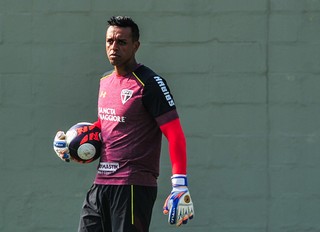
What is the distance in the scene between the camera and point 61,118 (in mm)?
7219

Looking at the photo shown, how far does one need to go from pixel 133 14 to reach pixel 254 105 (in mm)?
1350

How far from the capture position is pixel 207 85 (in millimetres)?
7191

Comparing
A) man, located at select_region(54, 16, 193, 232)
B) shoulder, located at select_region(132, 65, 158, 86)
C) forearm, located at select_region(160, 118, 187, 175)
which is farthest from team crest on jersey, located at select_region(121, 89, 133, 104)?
forearm, located at select_region(160, 118, 187, 175)

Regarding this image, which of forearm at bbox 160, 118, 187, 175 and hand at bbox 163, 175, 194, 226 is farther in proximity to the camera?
forearm at bbox 160, 118, 187, 175

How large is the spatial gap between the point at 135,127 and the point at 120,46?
1.78ft

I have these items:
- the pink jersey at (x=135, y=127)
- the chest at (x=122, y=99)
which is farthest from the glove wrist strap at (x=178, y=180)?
the chest at (x=122, y=99)

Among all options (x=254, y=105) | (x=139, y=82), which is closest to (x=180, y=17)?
(x=254, y=105)

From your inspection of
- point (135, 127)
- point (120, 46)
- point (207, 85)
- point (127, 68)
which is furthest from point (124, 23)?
point (207, 85)

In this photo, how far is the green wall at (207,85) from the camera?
719 cm

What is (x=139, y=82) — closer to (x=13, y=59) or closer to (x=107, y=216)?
(x=107, y=216)

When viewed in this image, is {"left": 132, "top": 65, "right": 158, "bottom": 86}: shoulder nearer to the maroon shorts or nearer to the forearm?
the forearm

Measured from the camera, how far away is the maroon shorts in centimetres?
505

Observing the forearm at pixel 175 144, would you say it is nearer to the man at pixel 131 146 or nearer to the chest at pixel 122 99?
the man at pixel 131 146

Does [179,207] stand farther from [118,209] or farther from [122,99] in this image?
[122,99]
